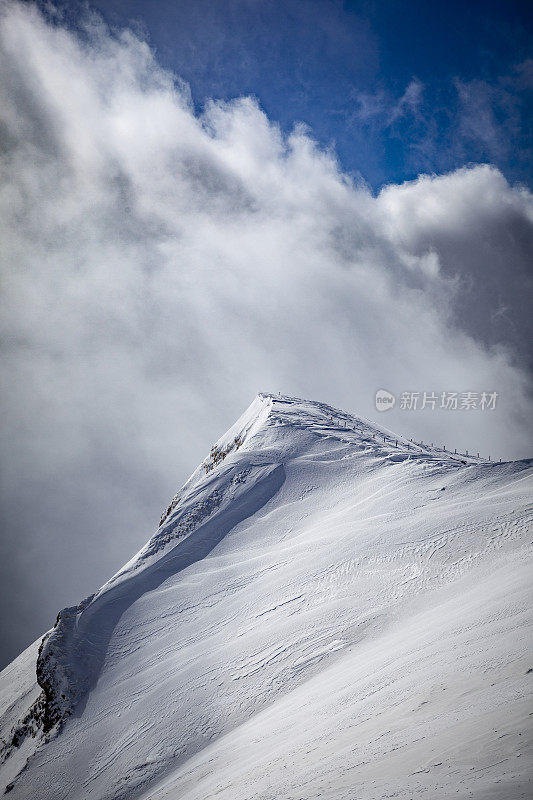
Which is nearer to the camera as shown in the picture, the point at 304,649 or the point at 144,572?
the point at 304,649

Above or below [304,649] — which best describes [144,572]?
above

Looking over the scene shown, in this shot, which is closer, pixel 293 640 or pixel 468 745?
pixel 468 745

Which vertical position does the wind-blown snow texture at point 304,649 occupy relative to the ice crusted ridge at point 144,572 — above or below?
below

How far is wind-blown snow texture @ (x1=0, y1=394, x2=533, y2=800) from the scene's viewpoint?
1041 cm

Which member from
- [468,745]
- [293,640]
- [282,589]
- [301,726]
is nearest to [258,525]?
[282,589]

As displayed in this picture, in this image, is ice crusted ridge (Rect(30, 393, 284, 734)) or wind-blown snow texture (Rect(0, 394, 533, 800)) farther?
ice crusted ridge (Rect(30, 393, 284, 734))

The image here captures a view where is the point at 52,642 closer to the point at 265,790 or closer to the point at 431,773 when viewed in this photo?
the point at 265,790

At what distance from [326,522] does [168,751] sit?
15480 millimetres

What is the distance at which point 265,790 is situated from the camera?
11.6m

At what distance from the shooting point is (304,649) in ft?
68.9

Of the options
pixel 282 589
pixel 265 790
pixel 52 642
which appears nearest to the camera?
pixel 265 790

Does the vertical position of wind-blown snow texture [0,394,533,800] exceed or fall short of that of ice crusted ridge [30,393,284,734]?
it falls short

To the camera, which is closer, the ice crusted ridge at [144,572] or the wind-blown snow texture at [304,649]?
the wind-blown snow texture at [304,649]

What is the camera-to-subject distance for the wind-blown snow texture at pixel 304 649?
34.2 ft
